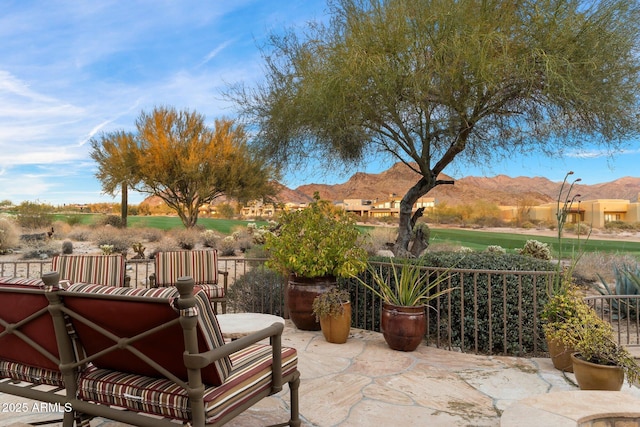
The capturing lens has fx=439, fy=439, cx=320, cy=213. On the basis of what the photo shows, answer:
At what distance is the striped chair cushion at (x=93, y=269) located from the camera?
17.3 feet

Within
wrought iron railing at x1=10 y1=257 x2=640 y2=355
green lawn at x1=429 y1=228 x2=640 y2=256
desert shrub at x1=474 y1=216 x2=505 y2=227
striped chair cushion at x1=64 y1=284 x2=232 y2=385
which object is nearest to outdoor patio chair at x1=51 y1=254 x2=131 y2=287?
striped chair cushion at x1=64 y1=284 x2=232 y2=385

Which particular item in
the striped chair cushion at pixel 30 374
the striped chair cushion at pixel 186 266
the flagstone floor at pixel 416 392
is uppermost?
the striped chair cushion at pixel 186 266

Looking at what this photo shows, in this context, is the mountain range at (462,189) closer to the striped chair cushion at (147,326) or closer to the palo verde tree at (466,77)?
the palo verde tree at (466,77)

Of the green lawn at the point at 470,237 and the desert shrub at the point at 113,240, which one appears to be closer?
the desert shrub at the point at 113,240

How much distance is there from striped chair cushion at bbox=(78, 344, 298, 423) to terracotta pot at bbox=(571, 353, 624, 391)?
2415mm

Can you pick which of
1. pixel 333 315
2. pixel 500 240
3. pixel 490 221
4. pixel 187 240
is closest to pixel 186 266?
pixel 333 315

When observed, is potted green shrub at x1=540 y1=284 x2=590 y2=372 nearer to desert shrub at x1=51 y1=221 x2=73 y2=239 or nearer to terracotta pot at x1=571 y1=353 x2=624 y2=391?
terracotta pot at x1=571 y1=353 x2=624 y2=391

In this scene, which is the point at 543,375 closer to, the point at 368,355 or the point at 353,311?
the point at 368,355

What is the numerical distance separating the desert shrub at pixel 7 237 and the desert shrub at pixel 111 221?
6.10 metres

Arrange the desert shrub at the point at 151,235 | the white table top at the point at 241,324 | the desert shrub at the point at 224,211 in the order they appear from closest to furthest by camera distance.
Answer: the white table top at the point at 241,324 → the desert shrub at the point at 151,235 → the desert shrub at the point at 224,211

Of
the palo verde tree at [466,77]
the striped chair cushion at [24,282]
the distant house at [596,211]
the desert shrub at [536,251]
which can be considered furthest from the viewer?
the distant house at [596,211]

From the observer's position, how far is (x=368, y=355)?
445 centimetres

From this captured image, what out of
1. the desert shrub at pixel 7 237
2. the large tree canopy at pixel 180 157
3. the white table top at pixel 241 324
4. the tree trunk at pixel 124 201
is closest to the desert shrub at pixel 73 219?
the tree trunk at pixel 124 201

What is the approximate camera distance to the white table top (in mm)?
3678
